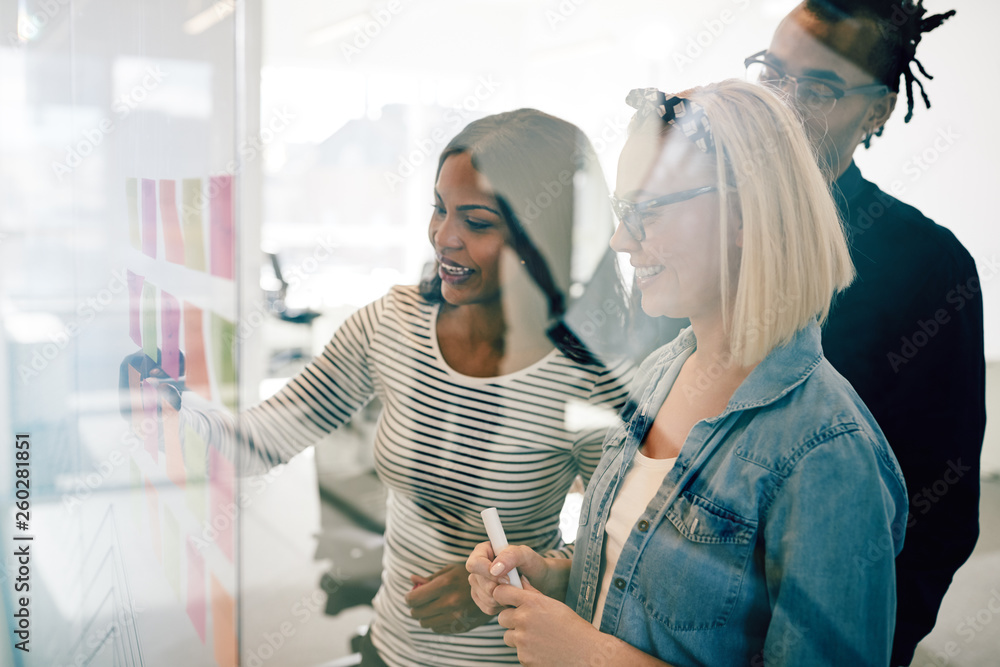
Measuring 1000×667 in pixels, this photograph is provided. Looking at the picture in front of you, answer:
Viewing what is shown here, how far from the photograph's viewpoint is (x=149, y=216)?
1.34 meters

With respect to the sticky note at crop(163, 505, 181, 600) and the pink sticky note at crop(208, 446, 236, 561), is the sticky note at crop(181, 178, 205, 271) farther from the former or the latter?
the sticky note at crop(163, 505, 181, 600)

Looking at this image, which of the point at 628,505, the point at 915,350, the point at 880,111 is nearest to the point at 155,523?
the point at 628,505

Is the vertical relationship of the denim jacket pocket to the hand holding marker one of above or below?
above

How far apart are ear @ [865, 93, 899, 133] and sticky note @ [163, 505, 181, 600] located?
155 centimetres

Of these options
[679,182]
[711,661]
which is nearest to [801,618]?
[711,661]

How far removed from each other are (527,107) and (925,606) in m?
1.05

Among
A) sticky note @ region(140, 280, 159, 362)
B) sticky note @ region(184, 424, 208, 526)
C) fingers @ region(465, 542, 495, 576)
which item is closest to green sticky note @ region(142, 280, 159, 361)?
sticky note @ region(140, 280, 159, 362)

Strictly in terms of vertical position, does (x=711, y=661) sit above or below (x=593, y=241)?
below

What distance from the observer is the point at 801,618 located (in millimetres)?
662

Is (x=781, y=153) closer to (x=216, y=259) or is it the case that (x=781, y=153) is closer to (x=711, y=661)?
(x=711, y=661)

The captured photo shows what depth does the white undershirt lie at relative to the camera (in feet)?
2.75

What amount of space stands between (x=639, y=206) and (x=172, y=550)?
126cm

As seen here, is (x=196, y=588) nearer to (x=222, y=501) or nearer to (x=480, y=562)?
(x=222, y=501)

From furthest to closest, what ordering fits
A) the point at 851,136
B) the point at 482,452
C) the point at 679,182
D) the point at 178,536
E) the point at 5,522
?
the point at 178,536
the point at 5,522
the point at 482,452
the point at 851,136
the point at 679,182
